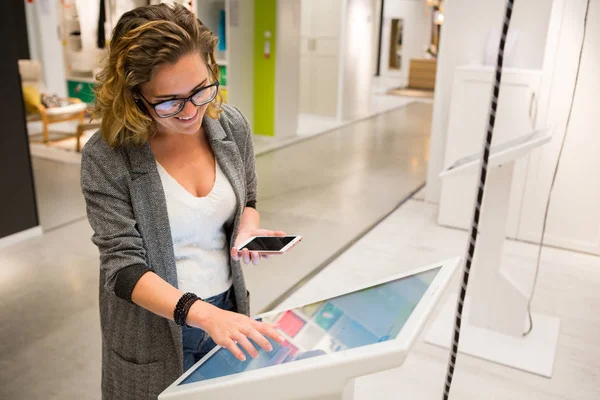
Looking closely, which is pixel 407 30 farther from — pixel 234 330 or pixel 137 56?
pixel 234 330

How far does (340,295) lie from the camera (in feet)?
3.54

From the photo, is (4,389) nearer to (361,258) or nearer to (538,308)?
(361,258)

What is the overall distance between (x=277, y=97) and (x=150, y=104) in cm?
628

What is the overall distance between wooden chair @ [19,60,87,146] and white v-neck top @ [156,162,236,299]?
3170 mm

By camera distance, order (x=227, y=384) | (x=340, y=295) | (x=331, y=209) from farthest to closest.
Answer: (x=331, y=209) < (x=340, y=295) < (x=227, y=384)

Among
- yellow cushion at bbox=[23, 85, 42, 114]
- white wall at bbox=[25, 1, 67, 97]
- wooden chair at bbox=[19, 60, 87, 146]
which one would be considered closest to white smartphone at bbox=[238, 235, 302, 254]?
wooden chair at bbox=[19, 60, 87, 146]

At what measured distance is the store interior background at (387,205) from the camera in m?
2.63

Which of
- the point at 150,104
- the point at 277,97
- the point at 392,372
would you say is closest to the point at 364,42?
the point at 277,97

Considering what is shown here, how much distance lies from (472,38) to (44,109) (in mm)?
3645

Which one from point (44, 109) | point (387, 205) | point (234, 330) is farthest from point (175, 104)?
point (44, 109)

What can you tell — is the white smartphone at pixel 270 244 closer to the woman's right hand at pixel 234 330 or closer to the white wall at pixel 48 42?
the woman's right hand at pixel 234 330

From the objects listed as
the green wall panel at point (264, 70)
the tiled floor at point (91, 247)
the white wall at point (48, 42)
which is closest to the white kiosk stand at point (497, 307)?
the tiled floor at point (91, 247)

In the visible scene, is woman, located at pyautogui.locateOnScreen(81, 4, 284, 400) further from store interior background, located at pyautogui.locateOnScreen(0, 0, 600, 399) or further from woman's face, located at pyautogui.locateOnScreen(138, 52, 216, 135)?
store interior background, located at pyautogui.locateOnScreen(0, 0, 600, 399)

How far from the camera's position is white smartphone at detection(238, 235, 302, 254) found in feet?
4.36
